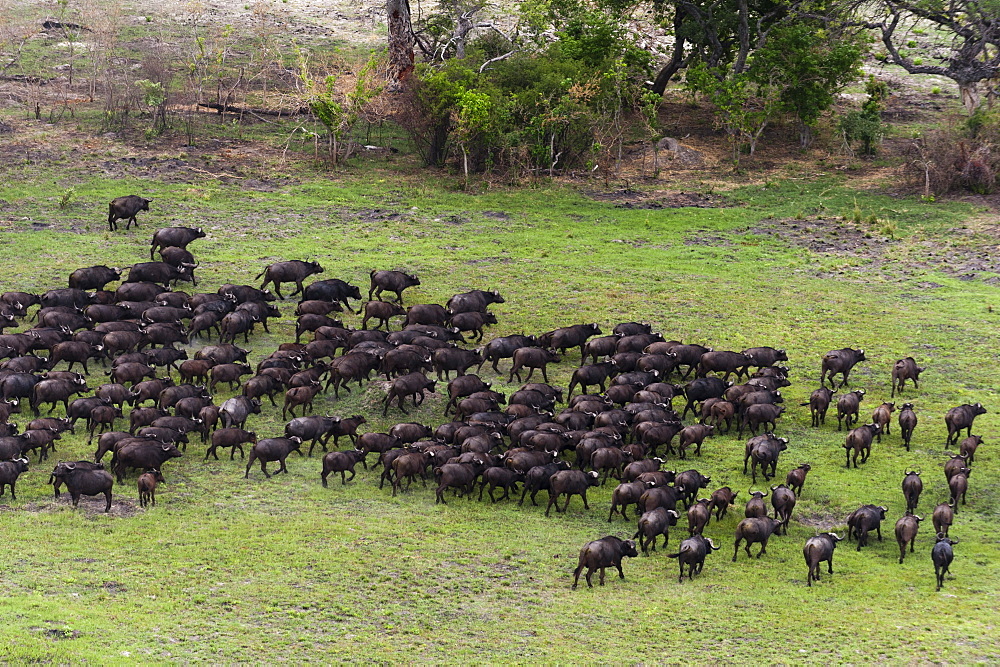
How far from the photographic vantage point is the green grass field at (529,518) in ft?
50.2

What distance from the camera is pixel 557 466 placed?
2050cm

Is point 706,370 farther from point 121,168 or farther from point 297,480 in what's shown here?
point 121,168

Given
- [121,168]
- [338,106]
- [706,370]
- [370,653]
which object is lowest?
[370,653]

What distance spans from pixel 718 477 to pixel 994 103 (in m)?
29.7

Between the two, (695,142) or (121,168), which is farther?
(695,142)

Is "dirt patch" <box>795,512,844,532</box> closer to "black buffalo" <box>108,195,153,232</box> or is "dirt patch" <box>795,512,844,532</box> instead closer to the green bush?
"black buffalo" <box>108,195,153,232</box>

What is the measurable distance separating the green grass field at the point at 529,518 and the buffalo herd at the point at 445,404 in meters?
0.44

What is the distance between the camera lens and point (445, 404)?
24766mm

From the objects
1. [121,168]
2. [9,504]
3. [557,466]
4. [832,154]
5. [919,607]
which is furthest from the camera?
[832,154]

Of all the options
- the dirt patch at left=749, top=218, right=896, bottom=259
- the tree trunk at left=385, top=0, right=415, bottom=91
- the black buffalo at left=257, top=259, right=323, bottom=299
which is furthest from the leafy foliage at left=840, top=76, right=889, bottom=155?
the black buffalo at left=257, top=259, right=323, bottom=299

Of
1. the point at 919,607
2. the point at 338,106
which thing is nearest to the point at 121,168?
the point at 338,106

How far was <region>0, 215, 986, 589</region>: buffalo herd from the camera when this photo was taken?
1934 cm

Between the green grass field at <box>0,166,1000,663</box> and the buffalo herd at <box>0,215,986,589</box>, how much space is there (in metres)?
0.44

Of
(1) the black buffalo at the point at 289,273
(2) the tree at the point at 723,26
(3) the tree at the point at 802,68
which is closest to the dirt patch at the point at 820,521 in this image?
(1) the black buffalo at the point at 289,273
